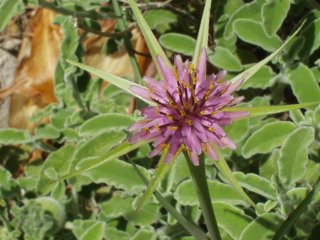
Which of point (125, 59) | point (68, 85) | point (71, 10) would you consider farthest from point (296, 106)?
point (125, 59)

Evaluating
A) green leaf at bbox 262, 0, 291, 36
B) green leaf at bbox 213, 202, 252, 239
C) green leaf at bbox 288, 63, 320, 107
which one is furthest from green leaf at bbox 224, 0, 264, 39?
green leaf at bbox 213, 202, 252, 239

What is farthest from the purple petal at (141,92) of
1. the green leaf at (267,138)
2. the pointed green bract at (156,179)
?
the green leaf at (267,138)

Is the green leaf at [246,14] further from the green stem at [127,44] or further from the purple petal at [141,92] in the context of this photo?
the purple petal at [141,92]

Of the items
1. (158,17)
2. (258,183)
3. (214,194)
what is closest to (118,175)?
(214,194)

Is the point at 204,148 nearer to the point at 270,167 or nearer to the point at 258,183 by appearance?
the point at 258,183

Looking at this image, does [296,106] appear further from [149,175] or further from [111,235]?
[111,235]

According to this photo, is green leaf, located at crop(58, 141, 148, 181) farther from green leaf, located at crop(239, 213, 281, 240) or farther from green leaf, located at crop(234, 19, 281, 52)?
green leaf, located at crop(234, 19, 281, 52)
